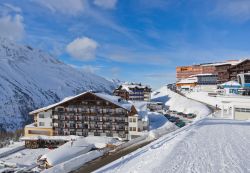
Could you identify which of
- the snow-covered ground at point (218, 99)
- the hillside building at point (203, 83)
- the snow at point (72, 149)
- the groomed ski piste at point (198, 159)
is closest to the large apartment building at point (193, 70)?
the hillside building at point (203, 83)

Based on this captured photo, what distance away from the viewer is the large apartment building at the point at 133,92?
115m

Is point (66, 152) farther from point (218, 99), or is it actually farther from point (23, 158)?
point (218, 99)

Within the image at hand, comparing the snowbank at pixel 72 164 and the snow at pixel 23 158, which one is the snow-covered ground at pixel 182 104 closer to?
the snow at pixel 23 158

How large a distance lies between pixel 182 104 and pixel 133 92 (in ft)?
90.5

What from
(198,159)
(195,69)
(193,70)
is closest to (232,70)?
(195,69)

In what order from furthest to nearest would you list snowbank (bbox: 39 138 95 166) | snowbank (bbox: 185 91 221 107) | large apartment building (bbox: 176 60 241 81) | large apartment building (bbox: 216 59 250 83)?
large apartment building (bbox: 176 60 241 81) < large apartment building (bbox: 216 59 250 83) < snowbank (bbox: 185 91 221 107) < snowbank (bbox: 39 138 95 166)

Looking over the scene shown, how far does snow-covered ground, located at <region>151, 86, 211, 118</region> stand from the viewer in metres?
77.6

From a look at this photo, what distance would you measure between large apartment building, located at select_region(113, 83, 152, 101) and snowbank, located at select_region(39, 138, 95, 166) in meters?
61.0

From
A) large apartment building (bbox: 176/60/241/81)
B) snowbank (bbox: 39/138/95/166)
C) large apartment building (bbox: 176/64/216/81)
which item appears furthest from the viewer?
large apartment building (bbox: 176/64/216/81)

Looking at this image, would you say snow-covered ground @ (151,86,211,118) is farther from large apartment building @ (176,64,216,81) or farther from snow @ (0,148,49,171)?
snow @ (0,148,49,171)

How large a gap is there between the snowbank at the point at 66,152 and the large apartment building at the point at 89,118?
10260mm

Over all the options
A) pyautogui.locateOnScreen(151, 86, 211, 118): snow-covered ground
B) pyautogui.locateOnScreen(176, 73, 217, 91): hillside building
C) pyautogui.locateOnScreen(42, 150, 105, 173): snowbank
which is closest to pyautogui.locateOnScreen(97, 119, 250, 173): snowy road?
pyautogui.locateOnScreen(42, 150, 105, 173): snowbank

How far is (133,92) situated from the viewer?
4628 inches

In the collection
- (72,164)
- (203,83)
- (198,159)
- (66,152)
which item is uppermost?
(203,83)
